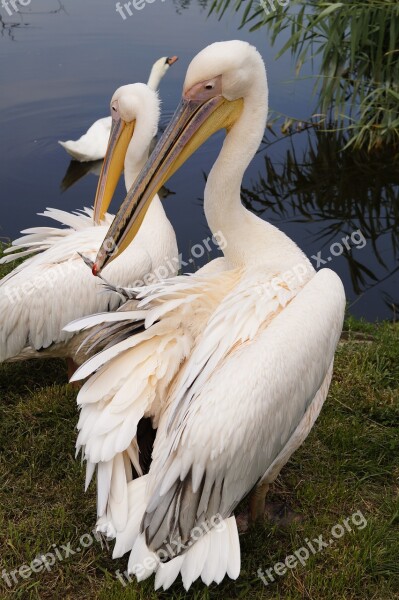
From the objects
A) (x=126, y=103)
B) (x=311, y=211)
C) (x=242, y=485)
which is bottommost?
(x=311, y=211)

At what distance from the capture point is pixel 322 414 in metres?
3.36

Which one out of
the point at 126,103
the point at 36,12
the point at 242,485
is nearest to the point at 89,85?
the point at 36,12

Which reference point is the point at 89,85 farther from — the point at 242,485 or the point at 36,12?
the point at 242,485

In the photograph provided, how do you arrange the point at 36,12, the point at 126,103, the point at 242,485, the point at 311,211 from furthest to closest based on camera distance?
the point at 36,12 → the point at 311,211 → the point at 126,103 → the point at 242,485

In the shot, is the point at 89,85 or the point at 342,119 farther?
the point at 89,85

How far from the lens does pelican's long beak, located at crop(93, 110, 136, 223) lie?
3.79 meters

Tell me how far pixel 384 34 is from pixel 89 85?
4.00 meters

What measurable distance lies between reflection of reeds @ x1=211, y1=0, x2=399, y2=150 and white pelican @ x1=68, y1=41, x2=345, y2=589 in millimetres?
3380

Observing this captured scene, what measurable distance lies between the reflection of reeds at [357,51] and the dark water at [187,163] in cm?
56

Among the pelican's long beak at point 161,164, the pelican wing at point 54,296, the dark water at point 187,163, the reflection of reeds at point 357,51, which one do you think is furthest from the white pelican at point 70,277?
the reflection of reeds at point 357,51

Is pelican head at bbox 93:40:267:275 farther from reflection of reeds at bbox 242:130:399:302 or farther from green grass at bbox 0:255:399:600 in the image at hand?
reflection of reeds at bbox 242:130:399:302

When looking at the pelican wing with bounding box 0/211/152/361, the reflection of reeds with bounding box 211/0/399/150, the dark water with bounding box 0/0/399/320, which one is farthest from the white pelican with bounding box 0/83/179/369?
the reflection of reeds with bounding box 211/0/399/150

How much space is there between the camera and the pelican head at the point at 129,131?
3.74 meters

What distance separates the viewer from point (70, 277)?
3.42 m
